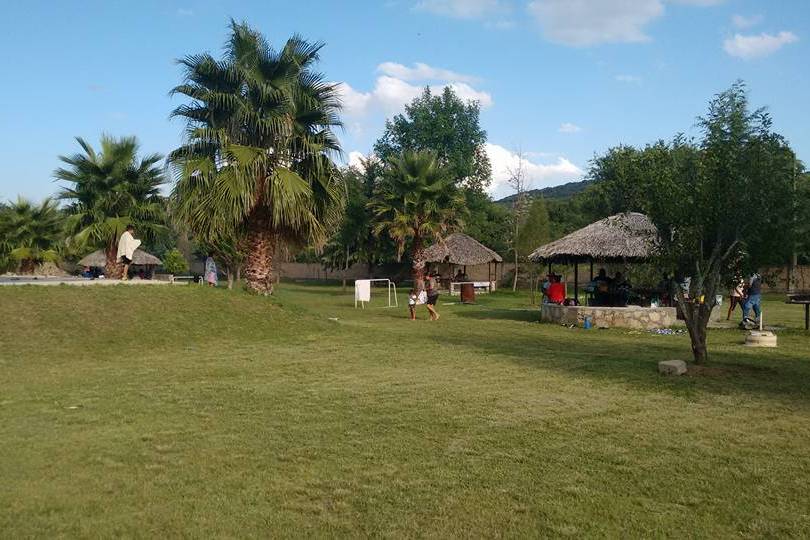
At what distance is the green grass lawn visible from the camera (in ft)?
15.1

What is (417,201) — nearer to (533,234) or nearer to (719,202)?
(533,234)

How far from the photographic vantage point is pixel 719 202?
10.9 m

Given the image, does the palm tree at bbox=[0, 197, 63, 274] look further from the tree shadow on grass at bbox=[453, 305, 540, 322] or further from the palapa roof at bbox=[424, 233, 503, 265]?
the tree shadow on grass at bbox=[453, 305, 540, 322]

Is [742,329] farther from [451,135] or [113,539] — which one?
[451,135]

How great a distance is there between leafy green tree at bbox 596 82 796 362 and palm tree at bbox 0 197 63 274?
33729mm

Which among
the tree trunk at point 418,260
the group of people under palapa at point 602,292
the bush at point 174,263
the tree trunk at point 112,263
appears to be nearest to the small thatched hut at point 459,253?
the tree trunk at point 418,260

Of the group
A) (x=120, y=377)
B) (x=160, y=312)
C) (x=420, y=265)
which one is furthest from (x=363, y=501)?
(x=420, y=265)

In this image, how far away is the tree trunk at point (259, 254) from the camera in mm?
18047

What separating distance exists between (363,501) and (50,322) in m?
10.9

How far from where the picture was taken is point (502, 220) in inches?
2218

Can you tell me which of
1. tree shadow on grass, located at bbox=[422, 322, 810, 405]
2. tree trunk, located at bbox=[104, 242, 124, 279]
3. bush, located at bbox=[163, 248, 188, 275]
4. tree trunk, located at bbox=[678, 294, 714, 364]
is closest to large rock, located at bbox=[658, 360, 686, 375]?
tree shadow on grass, located at bbox=[422, 322, 810, 405]

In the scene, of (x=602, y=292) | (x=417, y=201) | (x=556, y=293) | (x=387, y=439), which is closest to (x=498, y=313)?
(x=556, y=293)

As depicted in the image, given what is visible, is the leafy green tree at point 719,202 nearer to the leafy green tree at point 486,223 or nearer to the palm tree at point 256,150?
the palm tree at point 256,150

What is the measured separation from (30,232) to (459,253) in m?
23.3
